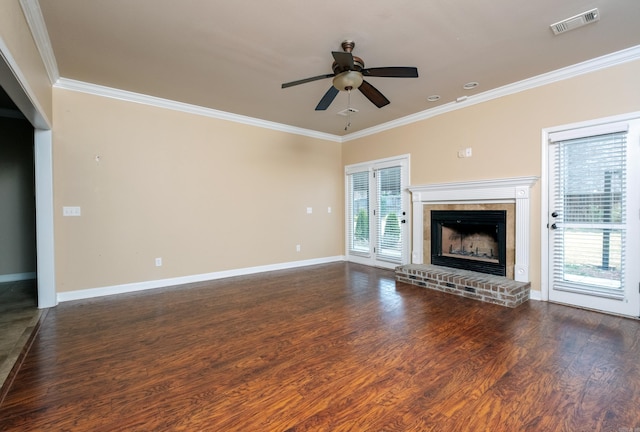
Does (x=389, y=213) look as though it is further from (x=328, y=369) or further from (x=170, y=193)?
(x=328, y=369)

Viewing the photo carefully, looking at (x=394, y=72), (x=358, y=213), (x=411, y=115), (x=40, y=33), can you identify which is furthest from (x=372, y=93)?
(x=358, y=213)

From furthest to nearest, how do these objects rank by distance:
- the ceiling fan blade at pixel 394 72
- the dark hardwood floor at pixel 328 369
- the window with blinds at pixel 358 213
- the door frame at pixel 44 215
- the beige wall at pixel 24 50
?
the window with blinds at pixel 358 213, the door frame at pixel 44 215, the ceiling fan blade at pixel 394 72, the beige wall at pixel 24 50, the dark hardwood floor at pixel 328 369

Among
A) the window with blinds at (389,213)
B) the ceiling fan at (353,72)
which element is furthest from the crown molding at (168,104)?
the ceiling fan at (353,72)

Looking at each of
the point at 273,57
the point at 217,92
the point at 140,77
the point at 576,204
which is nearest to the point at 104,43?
the point at 140,77

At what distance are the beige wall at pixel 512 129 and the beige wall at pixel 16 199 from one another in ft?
21.2

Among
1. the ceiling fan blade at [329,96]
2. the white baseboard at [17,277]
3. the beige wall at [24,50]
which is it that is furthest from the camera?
the white baseboard at [17,277]

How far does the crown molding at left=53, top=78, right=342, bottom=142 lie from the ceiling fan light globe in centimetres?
286

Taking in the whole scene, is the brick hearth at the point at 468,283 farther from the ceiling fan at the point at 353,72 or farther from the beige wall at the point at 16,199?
the beige wall at the point at 16,199

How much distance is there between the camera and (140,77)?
3.64 metres

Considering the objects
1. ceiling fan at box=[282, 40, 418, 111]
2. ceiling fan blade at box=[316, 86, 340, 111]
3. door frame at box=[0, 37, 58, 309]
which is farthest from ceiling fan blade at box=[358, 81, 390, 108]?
door frame at box=[0, 37, 58, 309]

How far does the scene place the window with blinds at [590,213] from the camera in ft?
10.4

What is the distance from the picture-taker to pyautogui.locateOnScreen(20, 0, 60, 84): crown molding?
2339mm

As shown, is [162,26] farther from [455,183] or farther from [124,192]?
[455,183]

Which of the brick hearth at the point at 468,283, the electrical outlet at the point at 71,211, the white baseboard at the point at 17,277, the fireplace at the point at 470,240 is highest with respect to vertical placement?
the electrical outlet at the point at 71,211
